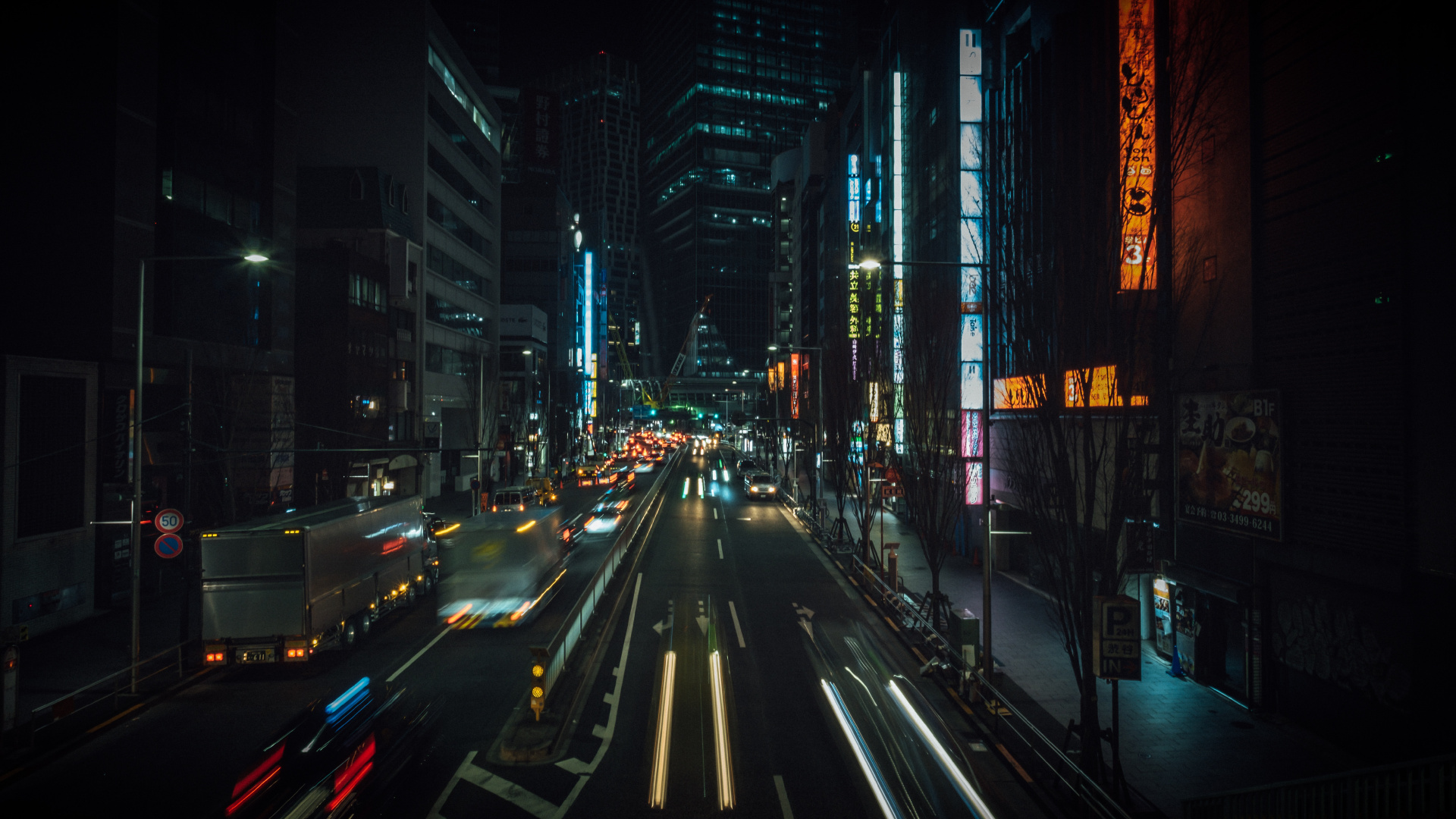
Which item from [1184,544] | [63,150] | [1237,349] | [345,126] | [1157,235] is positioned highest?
[345,126]

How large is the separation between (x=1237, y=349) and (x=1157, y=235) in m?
2.67

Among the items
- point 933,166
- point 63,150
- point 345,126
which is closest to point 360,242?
point 345,126

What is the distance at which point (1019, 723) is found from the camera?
39.1 feet

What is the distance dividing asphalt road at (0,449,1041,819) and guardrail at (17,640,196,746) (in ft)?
2.77

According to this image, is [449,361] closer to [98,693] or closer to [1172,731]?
[98,693]

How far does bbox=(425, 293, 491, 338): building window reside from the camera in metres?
51.6

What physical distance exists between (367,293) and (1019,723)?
40.6m

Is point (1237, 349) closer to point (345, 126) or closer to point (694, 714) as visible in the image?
point (694, 714)

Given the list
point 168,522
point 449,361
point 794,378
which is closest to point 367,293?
point 449,361

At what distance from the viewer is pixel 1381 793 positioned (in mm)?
7777

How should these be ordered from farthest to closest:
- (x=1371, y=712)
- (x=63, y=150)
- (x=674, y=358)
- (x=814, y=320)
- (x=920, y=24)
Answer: (x=674, y=358)
(x=814, y=320)
(x=920, y=24)
(x=63, y=150)
(x=1371, y=712)

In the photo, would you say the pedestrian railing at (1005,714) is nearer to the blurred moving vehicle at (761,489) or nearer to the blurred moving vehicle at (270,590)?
the blurred moving vehicle at (270,590)

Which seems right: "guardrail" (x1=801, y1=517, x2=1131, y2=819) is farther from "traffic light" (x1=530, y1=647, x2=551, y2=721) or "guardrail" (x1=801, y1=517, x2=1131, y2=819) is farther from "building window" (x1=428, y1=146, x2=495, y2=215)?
"building window" (x1=428, y1=146, x2=495, y2=215)

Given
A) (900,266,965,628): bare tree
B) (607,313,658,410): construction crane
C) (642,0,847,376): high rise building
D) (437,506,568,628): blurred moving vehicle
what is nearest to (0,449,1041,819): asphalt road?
(437,506,568,628): blurred moving vehicle
